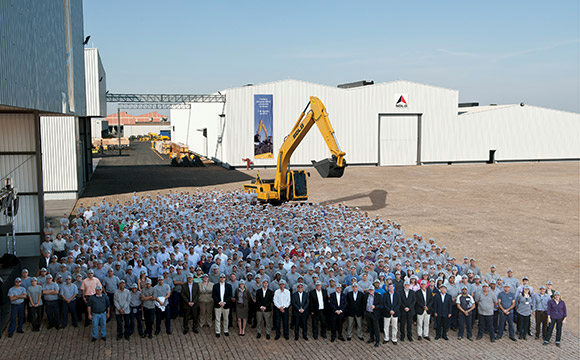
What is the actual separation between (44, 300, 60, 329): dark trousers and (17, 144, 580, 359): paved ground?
278mm

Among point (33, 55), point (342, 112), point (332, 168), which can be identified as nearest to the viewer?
point (33, 55)

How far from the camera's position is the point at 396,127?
5056 cm

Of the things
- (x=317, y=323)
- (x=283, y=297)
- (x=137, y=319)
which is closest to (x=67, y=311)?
(x=137, y=319)

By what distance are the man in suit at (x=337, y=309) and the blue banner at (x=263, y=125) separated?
36.4 metres

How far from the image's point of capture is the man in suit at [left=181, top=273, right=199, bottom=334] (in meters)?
11.3

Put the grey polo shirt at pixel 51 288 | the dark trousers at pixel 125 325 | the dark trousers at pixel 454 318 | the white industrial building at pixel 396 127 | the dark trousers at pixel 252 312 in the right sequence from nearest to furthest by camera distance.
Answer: the dark trousers at pixel 125 325, the grey polo shirt at pixel 51 288, the dark trousers at pixel 454 318, the dark trousers at pixel 252 312, the white industrial building at pixel 396 127

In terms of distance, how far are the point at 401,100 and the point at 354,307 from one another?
4167cm

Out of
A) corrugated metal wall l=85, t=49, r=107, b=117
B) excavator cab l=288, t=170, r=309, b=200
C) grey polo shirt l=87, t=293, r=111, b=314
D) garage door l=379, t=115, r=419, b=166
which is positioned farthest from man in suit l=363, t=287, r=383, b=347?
garage door l=379, t=115, r=419, b=166

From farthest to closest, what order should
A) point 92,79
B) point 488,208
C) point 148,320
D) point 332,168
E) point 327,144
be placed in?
point 92,79 → point 488,208 → point 327,144 → point 332,168 → point 148,320

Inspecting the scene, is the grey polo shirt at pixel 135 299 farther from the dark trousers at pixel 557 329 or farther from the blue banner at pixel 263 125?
the blue banner at pixel 263 125

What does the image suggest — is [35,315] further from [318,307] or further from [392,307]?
[392,307]

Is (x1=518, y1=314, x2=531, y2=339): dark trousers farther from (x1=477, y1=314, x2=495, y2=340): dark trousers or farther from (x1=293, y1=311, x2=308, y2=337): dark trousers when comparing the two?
(x1=293, y1=311, x2=308, y2=337): dark trousers

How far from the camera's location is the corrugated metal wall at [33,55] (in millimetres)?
11594

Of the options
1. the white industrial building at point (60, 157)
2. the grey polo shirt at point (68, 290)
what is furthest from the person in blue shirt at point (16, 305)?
the white industrial building at point (60, 157)
